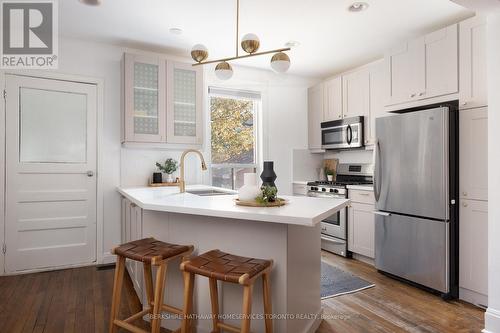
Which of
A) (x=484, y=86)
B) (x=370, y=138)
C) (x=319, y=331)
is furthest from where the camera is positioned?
(x=370, y=138)

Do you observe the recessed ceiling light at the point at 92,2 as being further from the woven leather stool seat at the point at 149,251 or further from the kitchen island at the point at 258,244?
the woven leather stool seat at the point at 149,251

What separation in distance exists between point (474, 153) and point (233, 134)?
2.92 metres

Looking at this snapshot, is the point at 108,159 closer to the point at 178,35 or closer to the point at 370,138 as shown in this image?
the point at 178,35

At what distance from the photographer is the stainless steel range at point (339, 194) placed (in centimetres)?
402

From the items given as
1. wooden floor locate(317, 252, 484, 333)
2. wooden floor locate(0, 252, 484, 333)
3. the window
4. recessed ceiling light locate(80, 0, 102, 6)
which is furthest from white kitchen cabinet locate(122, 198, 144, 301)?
recessed ceiling light locate(80, 0, 102, 6)

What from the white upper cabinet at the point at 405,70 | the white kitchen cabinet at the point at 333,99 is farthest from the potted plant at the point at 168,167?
the white upper cabinet at the point at 405,70

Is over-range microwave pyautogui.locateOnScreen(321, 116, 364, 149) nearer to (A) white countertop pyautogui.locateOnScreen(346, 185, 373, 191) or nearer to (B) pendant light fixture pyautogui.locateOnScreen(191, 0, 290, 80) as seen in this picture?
(A) white countertop pyautogui.locateOnScreen(346, 185, 373, 191)

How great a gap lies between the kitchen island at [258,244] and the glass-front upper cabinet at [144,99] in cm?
152

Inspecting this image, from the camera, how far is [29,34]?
3.24 meters

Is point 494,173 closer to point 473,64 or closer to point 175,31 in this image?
Result: point 473,64

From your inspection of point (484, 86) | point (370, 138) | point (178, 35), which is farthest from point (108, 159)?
point (484, 86)

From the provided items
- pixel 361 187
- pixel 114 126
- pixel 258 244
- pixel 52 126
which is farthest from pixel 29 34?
pixel 361 187

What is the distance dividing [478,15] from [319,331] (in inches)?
111

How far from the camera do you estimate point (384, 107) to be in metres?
3.58
